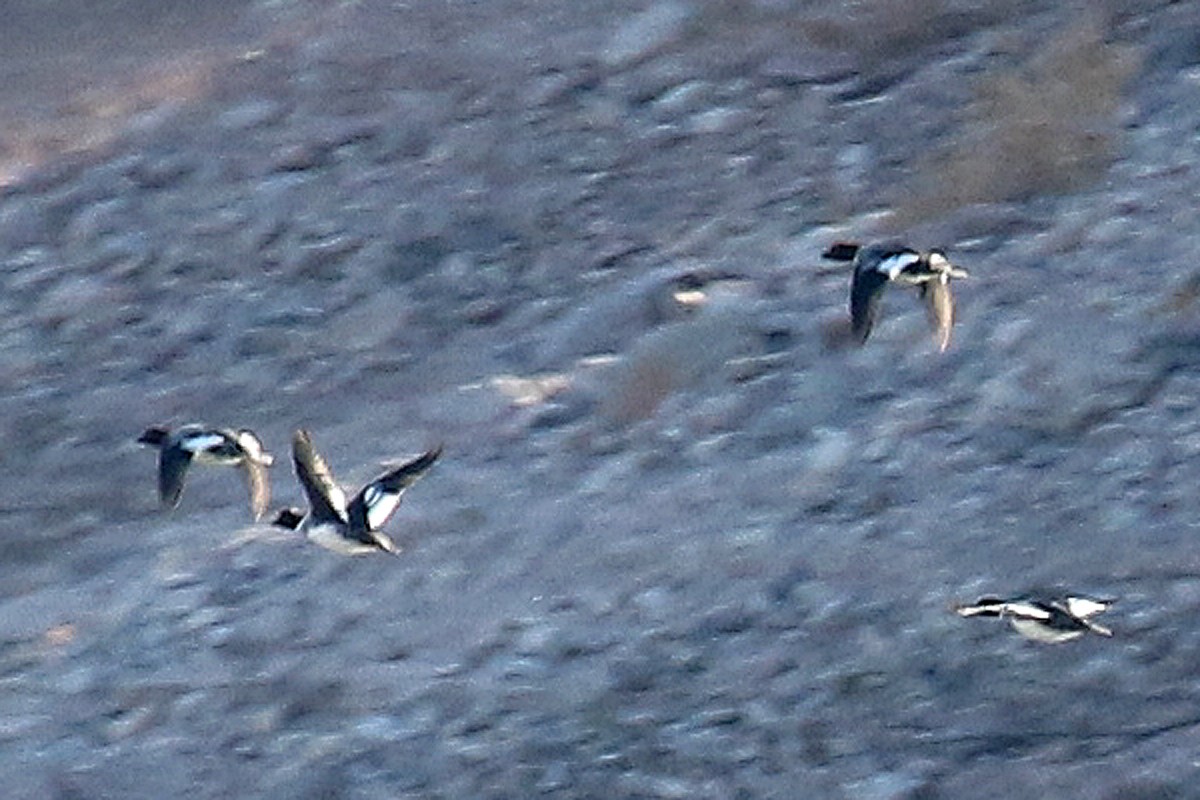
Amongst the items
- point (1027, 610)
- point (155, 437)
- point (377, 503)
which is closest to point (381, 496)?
point (377, 503)

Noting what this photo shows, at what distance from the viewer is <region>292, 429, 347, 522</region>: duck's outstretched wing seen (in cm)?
1323

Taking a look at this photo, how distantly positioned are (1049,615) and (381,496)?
3.33 meters

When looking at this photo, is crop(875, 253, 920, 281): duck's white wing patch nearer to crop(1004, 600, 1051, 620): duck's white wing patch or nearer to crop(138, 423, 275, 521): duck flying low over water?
crop(1004, 600, 1051, 620): duck's white wing patch

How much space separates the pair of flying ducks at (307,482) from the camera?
522 inches

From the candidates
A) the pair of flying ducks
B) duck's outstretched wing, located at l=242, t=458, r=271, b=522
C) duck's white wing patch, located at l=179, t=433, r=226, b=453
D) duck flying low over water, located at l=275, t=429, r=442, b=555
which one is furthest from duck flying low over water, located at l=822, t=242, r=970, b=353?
duck's white wing patch, located at l=179, t=433, r=226, b=453

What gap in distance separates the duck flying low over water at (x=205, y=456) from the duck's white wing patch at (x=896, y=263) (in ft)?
11.1

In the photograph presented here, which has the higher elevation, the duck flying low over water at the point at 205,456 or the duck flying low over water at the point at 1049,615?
the duck flying low over water at the point at 205,456

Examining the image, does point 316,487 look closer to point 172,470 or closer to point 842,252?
point 172,470

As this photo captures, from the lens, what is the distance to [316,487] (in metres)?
13.2

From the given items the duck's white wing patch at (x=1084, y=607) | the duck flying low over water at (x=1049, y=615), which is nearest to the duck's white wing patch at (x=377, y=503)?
the duck flying low over water at (x=1049, y=615)

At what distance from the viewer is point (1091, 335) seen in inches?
604

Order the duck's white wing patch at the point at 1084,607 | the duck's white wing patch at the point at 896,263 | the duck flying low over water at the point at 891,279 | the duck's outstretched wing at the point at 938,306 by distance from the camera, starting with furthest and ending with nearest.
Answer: the duck's outstretched wing at the point at 938,306 → the duck's white wing patch at the point at 896,263 → the duck flying low over water at the point at 891,279 → the duck's white wing patch at the point at 1084,607

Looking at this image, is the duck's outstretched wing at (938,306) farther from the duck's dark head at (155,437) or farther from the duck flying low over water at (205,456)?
the duck's dark head at (155,437)

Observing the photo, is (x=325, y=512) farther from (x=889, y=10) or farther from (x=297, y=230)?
(x=889, y=10)
